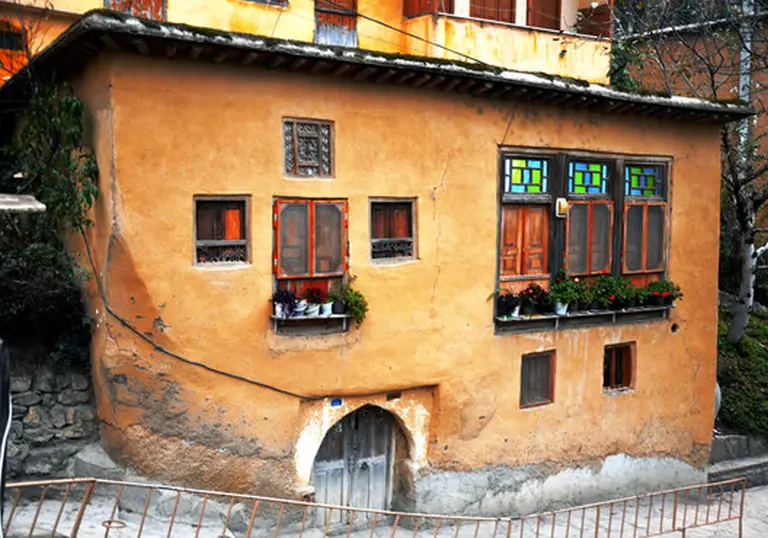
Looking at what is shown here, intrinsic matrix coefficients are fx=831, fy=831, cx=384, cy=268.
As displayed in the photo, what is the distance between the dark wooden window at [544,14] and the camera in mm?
13406

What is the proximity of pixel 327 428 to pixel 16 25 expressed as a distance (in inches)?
330

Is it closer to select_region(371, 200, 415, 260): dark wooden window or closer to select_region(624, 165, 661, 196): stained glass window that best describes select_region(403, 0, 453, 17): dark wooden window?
select_region(371, 200, 415, 260): dark wooden window

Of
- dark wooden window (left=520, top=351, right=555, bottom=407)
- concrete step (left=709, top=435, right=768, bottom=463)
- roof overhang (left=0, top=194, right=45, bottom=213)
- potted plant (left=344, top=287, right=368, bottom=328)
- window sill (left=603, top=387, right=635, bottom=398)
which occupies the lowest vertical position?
concrete step (left=709, top=435, right=768, bottom=463)

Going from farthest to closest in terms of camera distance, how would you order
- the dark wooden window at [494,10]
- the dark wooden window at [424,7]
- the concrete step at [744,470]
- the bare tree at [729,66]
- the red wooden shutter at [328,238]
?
the bare tree at [729,66], the concrete step at [744,470], the dark wooden window at [494,10], the dark wooden window at [424,7], the red wooden shutter at [328,238]

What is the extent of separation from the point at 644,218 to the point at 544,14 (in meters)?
3.74

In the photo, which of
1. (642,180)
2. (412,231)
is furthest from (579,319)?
(412,231)

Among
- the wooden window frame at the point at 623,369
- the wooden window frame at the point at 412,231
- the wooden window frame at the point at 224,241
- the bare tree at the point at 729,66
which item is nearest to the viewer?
the wooden window frame at the point at 224,241

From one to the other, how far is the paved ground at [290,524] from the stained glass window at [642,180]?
5035mm

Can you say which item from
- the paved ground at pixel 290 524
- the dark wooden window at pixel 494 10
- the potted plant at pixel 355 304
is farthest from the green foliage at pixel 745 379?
the potted plant at pixel 355 304

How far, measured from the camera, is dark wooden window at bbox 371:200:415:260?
1119cm

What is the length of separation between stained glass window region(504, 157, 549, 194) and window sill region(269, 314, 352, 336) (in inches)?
132

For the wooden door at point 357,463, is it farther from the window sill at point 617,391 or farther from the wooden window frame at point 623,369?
the wooden window frame at point 623,369

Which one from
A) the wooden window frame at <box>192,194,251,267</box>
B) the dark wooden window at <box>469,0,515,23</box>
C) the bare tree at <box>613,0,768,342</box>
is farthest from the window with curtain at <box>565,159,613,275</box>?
the wooden window frame at <box>192,194,251,267</box>

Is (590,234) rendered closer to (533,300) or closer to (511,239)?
(511,239)
